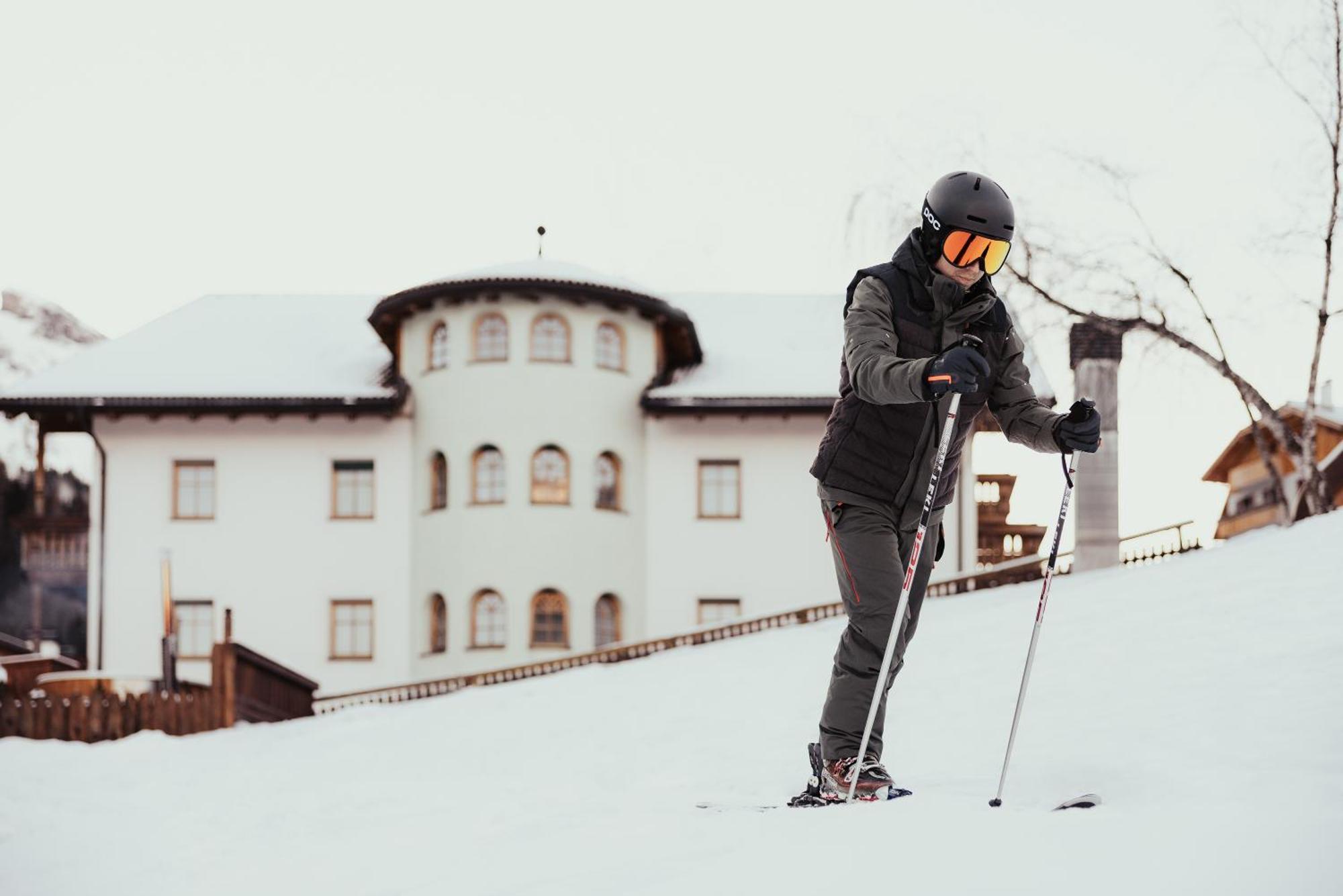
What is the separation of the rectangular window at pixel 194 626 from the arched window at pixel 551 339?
7281 mm

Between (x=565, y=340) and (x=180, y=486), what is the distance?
7411 millimetres

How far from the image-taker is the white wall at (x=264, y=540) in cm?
2361

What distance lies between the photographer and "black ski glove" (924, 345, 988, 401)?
158 inches

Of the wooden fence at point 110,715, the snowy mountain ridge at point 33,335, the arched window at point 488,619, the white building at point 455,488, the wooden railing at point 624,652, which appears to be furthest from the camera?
the snowy mountain ridge at point 33,335

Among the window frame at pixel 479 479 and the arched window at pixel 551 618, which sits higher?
the window frame at pixel 479 479

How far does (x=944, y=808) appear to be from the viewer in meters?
3.88

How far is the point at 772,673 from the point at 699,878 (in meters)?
9.15

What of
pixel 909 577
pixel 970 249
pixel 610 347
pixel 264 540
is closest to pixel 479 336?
pixel 610 347

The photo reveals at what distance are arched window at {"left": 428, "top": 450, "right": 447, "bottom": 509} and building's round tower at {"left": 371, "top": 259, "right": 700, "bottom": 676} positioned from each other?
32mm

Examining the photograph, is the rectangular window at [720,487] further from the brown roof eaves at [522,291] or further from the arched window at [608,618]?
the brown roof eaves at [522,291]

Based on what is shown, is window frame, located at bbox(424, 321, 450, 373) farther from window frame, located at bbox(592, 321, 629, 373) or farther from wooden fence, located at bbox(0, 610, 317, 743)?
wooden fence, located at bbox(0, 610, 317, 743)

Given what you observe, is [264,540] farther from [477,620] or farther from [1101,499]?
[1101,499]

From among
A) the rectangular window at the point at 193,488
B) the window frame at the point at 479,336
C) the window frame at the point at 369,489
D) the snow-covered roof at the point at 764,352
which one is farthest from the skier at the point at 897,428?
the rectangular window at the point at 193,488

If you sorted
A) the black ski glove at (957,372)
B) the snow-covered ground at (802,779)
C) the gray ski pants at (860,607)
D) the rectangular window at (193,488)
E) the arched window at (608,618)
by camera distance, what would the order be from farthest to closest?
1. the rectangular window at (193,488)
2. the arched window at (608,618)
3. the gray ski pants at (860,607)
4. the black ski glove at (957,372)
5. the snow-covered ground at (802,779)
